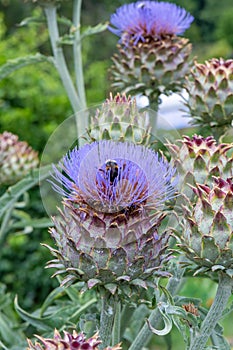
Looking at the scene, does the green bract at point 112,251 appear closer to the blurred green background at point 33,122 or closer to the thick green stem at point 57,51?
the thick green stem at point 57,51

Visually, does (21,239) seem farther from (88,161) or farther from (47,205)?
(88,161)

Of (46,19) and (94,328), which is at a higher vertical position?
(46,19)

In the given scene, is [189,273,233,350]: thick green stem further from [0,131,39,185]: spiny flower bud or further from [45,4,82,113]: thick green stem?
[0,131,39,185]: spiny flower bud

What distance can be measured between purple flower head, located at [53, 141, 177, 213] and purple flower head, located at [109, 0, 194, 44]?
62cm

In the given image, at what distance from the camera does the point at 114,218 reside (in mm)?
884

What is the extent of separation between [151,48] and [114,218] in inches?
26.9

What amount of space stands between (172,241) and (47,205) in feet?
0.72

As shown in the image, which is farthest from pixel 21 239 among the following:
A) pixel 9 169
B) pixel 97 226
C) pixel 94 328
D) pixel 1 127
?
pixel 97 226

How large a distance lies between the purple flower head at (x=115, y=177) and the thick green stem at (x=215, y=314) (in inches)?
5.7

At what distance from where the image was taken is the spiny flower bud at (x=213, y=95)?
4.28ft

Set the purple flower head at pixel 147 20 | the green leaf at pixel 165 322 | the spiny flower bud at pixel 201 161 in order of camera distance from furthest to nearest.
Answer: the purple flower head at pixel 147 20 < the spiny flower bud at pixel 201 161 < the green leaf at pixel 165 322

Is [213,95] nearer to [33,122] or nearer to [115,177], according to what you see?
[115,177]

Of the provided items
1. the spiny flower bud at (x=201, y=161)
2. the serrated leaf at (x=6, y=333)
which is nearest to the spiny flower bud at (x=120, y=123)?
the spiny flower bud at (x=201, y=161)

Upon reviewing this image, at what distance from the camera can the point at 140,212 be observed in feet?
2.92
